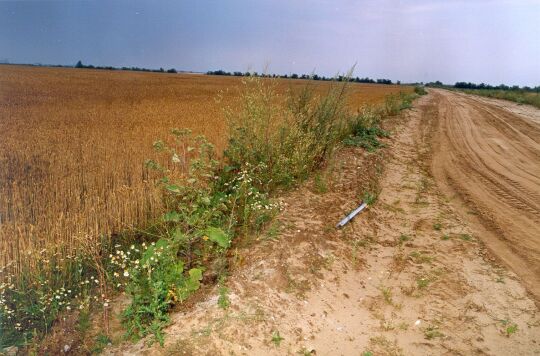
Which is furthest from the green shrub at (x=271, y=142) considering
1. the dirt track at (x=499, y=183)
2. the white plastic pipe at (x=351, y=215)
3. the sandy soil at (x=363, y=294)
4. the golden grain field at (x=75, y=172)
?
the dirt track at (x=499, y=183)

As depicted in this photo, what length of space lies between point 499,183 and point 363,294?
201 inches

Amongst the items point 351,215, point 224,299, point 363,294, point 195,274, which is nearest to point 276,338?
point 224,299

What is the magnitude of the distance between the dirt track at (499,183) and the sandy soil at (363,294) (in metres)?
0.23

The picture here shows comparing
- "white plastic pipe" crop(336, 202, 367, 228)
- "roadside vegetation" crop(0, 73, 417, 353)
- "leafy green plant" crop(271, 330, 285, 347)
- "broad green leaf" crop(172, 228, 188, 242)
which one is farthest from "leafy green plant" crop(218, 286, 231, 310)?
"white plastic pipe" crop(336, 202, 367, 228)

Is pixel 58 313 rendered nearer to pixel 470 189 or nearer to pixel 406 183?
pixel 406 183

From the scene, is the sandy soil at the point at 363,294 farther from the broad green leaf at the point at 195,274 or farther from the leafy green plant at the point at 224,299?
the broad green leaf at the point at 195,274

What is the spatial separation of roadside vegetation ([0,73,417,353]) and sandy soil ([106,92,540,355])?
0.61 ft

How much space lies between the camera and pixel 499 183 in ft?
25.1

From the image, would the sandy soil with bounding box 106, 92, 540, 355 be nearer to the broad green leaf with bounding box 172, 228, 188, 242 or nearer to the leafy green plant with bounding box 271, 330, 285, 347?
the leafy green plant with bounding box 271, 330, 285, 347

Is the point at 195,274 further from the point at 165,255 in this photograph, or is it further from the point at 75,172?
the point at 75,172

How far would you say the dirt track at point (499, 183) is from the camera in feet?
16.4

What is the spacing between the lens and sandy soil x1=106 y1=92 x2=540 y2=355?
3.31 meters

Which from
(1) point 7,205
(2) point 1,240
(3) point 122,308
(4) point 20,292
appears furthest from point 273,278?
(1) point 7,205

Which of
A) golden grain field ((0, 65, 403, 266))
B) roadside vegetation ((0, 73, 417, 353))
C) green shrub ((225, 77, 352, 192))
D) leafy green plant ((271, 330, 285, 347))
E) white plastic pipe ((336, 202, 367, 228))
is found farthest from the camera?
green shrub ((225, 77, 352, 192))
